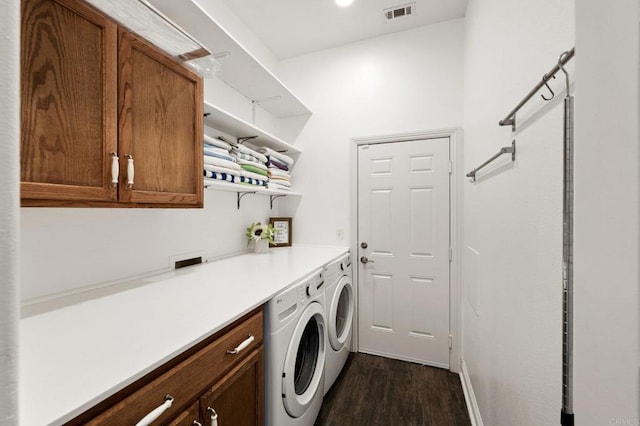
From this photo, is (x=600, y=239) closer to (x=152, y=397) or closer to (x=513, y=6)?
(x=152, y=397)

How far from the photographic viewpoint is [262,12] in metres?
2.18

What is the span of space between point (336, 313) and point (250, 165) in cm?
128

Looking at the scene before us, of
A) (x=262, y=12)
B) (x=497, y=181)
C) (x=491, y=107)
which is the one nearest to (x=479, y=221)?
(x=497, y=181)

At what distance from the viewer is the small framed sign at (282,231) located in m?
2.62

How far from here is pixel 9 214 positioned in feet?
1.11

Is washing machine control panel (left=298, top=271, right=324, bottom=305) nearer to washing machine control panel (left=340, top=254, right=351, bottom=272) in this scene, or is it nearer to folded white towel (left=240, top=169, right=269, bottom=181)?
washing machine control panel (left=340, top=254, right=351, bottom=272)

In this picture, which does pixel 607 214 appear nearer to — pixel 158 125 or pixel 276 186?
pixel 158 125

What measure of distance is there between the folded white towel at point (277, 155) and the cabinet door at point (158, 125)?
0.88 metres

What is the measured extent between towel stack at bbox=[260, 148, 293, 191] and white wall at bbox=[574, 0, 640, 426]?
6.59 ft

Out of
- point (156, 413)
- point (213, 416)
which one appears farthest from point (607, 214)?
point (213, 416)

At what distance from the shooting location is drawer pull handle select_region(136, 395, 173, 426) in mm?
638

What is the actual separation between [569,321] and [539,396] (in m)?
0.43

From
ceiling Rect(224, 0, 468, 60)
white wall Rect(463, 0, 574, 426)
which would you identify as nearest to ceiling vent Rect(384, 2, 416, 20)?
ceiling Rect(224, 0, 468, 60)

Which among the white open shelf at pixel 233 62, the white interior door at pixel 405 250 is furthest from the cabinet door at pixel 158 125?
the white interior door at pixel 405 250
